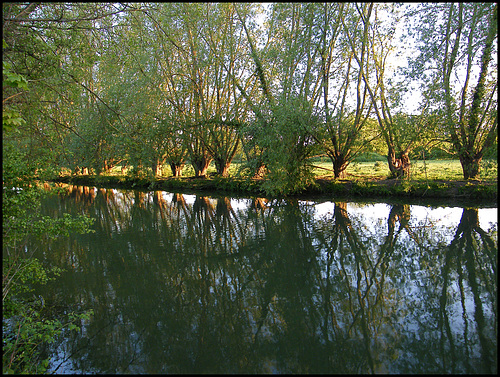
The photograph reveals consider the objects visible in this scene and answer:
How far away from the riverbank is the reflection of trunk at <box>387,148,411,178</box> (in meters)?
0.63

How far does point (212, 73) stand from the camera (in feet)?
75.9

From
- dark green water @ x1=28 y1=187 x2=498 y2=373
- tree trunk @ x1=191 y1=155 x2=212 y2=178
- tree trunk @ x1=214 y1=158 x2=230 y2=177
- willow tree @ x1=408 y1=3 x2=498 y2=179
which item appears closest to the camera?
dark green water @ x1=28 y1=187 x2=498 y2=373

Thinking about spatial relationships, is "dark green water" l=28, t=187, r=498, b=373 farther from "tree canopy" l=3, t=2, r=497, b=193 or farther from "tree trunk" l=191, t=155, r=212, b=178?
"tree trunk" l=191, t=155, r=212, b=178

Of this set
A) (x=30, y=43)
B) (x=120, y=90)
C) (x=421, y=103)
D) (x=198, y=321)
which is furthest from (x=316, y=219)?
(x=120, y=90)

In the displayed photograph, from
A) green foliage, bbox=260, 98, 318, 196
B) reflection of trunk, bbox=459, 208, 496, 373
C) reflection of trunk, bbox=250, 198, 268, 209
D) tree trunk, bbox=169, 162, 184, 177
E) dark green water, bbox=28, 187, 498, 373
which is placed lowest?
reflection of trunk, bbox=250, 198, 268, 209

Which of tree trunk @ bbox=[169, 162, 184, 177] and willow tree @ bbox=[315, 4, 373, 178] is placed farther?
tree trunk @ bbox=[169, 162, 184, 177]

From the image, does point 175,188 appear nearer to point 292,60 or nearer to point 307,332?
point 292,60

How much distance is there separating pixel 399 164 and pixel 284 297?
13958 millimetres

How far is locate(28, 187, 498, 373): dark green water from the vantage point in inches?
174

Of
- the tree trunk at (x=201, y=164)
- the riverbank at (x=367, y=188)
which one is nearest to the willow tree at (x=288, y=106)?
the riverbank at (x=367, y=188)

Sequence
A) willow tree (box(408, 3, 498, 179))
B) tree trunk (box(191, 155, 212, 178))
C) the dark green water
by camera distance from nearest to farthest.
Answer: the dark green water < willow tree (box(408, 3, 498, 179)) < tree trunk (box(191, 155, 212, 178))

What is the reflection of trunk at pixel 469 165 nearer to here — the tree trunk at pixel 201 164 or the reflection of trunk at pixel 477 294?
the reflection of trunk at pixel 477 294

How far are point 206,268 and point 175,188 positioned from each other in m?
17.7

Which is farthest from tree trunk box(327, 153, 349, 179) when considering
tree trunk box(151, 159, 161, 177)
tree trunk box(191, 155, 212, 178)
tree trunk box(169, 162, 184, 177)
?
tree trunk box(169, 162, 184, 177)
